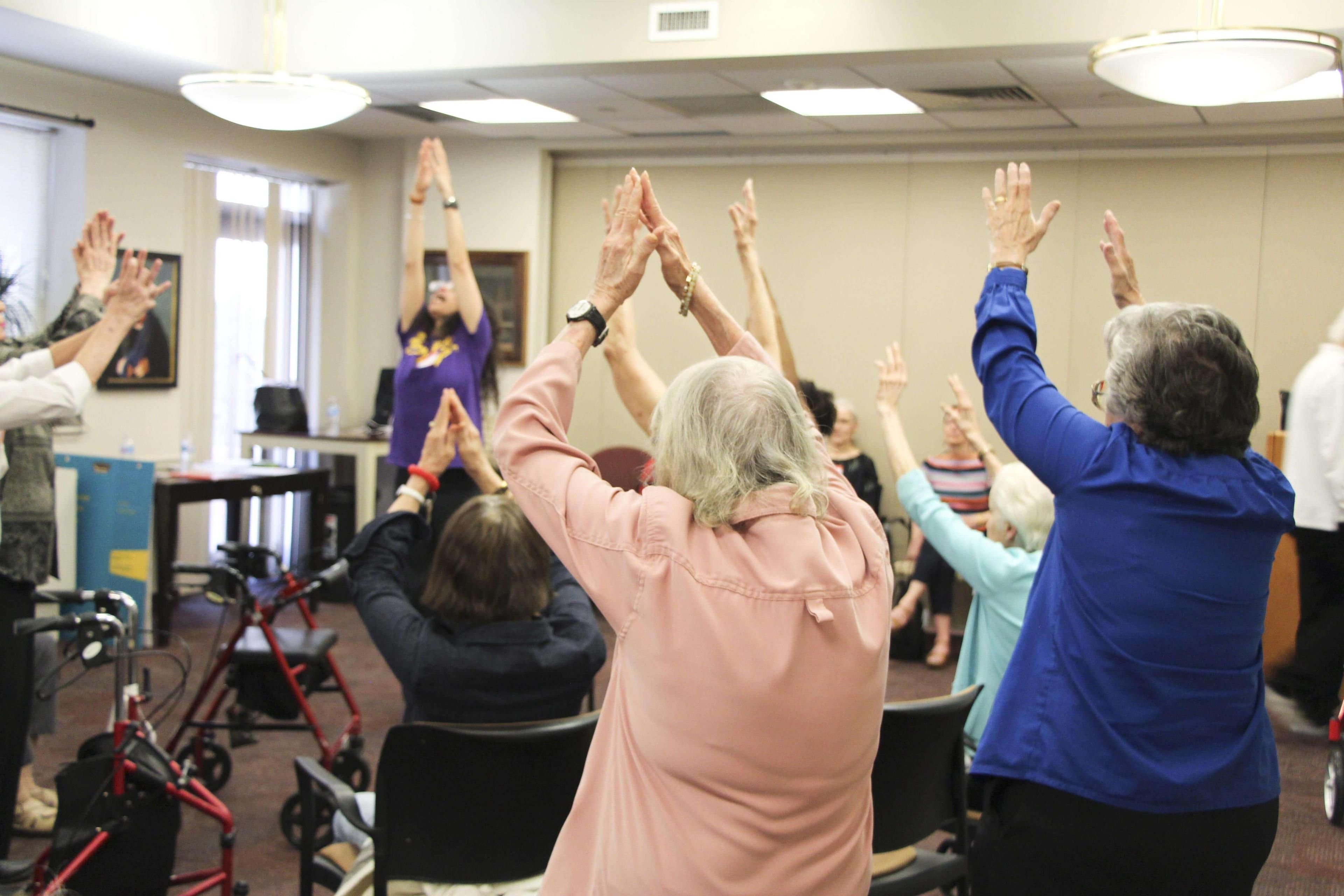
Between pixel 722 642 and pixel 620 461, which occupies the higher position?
pixel 722 642

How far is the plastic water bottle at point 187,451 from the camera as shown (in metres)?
6.41

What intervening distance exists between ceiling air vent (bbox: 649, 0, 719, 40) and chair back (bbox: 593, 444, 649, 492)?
265cm

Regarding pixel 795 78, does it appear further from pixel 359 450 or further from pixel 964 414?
pixel 359 450

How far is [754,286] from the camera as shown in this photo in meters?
2.40

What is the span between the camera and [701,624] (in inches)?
51.1

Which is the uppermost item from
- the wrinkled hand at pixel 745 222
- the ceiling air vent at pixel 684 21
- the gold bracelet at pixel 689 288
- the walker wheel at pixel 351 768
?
the ceiling air vent at pixel 684 21

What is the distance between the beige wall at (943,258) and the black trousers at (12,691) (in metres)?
5.10

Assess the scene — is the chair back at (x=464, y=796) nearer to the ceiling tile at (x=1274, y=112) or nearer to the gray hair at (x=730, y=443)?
the gray hair at (x=730, y=443)

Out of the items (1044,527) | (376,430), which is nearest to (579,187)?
(376,430)

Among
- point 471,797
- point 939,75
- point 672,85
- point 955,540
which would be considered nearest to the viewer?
point 471,797

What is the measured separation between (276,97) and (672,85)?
260cm

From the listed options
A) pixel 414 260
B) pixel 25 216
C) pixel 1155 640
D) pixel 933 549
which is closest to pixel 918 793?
pixel 1155 640

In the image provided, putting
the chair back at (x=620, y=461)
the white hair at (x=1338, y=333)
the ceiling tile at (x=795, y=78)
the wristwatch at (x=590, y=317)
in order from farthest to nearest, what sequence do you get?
1. the chair back at (x=620, y=461)
2. the ceiling tile at (x=795, y=78)
3. the white hair at (x=1338, y=333)
4. the wristwatch at (x=590, y=317)

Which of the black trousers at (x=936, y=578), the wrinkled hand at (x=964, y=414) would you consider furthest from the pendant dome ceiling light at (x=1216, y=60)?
the black trousers at (x=936, y=578)
